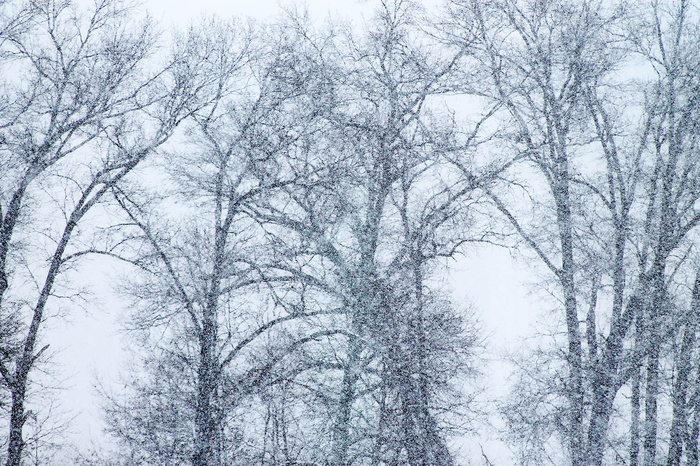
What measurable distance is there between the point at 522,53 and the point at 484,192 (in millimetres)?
2724

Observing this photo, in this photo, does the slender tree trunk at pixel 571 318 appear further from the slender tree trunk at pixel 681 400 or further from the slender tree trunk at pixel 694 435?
the slender tree trunk at pixel 694 435

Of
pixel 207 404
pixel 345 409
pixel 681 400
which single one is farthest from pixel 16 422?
pixel 681 400

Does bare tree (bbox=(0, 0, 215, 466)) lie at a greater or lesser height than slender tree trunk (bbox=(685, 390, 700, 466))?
greater

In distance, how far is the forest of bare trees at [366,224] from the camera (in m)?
10.4

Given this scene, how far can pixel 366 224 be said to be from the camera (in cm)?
1142

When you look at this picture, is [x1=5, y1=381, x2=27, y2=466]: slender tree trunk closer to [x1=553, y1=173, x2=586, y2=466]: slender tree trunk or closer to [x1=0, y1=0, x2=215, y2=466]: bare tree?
[x1=0, y1=0, x2=215, y2=466]: bare tree

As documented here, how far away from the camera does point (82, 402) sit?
15430mm

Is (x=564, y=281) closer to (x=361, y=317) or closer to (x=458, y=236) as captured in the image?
(x=458, y=236)

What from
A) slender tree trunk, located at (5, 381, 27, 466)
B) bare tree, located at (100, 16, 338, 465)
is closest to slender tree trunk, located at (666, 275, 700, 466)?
bare tree, located at (100, 16, 338, 465)

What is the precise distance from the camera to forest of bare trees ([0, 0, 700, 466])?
1045 cm

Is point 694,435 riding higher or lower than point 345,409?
lower

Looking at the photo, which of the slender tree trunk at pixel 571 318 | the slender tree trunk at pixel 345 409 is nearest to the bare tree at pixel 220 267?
the slender tree trunk at pixel 345 409

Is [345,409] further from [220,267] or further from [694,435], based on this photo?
[694,435]

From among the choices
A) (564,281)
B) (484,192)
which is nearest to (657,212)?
(564,281)
